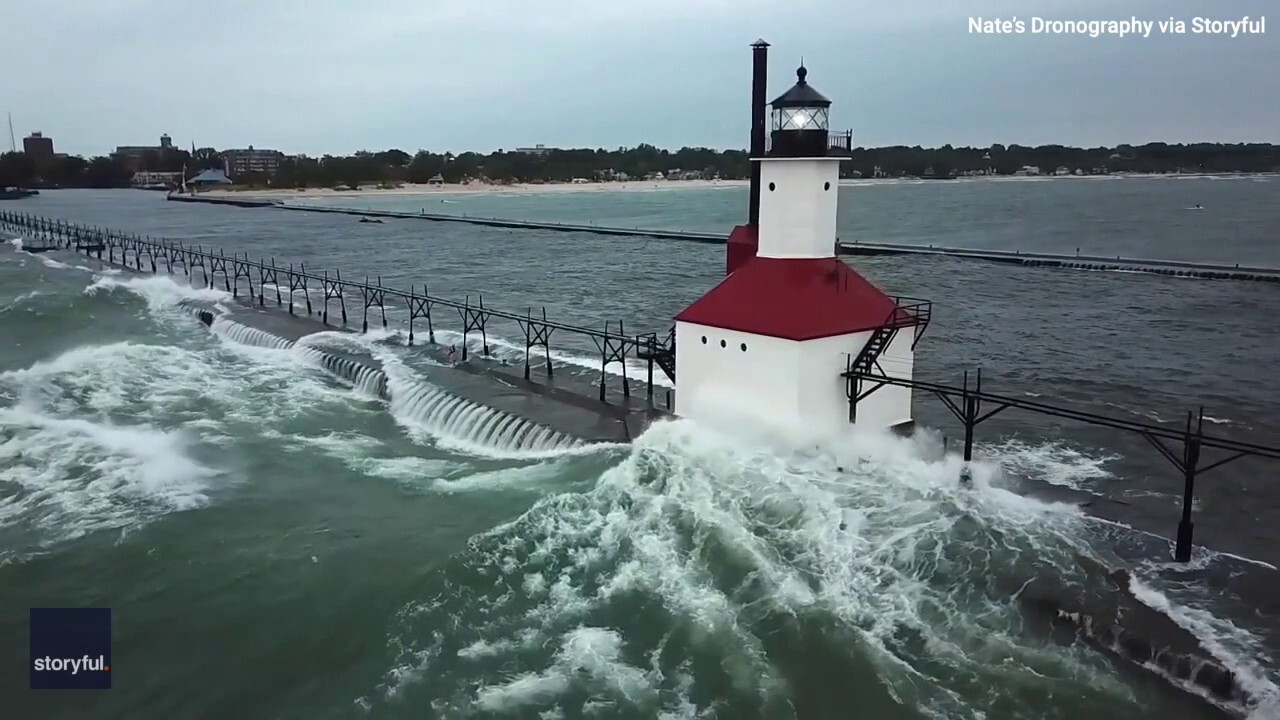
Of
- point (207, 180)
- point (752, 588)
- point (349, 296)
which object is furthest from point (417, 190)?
point (752, 588)

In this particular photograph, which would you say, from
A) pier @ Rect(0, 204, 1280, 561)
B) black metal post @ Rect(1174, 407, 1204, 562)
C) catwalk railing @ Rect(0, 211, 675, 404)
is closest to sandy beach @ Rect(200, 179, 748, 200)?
catwalk railing @ Rect(0, 211, 675, 404)

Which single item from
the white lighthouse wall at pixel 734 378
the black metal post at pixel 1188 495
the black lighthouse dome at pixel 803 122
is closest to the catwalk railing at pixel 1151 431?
the black metal post at pixel 1188 495

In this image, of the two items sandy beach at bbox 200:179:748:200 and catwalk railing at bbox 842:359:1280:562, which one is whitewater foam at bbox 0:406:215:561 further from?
sandy beach at bbox 200:179:748:200

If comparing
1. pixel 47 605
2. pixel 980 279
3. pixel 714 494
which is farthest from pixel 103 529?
pixel 980 279

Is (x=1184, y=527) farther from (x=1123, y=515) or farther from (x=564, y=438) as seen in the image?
(x=564, y=438)

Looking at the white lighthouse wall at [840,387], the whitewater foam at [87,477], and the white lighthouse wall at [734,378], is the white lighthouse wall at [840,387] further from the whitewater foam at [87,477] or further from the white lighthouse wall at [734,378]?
the whitewater foam at [87,477]

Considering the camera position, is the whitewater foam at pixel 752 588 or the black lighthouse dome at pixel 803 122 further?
the black lighthouse dome at pixel 803 122

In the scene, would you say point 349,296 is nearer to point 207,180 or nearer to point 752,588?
point 752,588

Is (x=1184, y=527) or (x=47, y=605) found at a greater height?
(x=1184, y=527)
